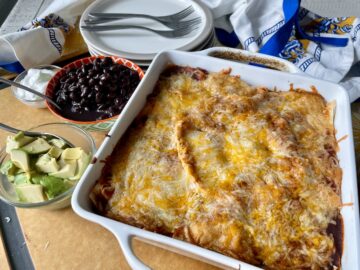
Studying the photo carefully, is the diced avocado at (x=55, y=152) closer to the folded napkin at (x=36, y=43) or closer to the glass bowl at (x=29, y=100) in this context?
the glass bowl at (x=29, y=100)

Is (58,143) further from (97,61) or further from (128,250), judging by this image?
(128,250)

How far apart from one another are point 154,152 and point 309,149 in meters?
0.42

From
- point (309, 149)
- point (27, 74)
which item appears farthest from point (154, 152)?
point (27, 74)

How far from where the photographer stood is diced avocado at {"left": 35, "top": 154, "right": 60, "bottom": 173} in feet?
3.34

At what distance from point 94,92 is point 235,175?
22.3 inches

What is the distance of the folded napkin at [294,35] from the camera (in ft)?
4.56

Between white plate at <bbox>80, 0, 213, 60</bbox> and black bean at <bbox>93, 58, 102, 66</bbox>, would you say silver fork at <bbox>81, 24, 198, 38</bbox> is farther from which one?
black bean at <bbox>93, 58, 102, 66</bbox>

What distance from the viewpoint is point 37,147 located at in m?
1.08

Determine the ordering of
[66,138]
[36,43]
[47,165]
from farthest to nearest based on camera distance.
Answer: [36,43] < [66,138] < [47,165]

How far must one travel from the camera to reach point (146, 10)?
5.18 ft

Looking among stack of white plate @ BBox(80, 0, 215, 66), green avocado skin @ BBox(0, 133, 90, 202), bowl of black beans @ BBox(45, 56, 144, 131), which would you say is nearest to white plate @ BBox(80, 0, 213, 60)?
stack of white plate @ BBox(80, 0, 215, 66)

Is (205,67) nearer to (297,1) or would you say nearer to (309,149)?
(309,149)

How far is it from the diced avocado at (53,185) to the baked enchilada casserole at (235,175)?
0.15 metres

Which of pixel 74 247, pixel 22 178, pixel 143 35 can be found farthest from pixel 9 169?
pixel 143 35
